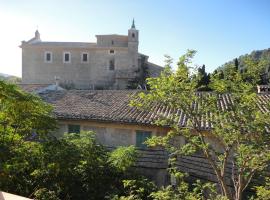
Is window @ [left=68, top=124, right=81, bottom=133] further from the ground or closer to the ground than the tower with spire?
closer to the ground

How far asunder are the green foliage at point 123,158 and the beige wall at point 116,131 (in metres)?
4.08

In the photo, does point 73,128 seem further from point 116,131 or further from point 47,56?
point 47,56

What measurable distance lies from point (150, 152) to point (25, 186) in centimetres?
570

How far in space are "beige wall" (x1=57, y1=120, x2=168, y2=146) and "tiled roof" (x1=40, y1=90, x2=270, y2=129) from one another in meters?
0.37

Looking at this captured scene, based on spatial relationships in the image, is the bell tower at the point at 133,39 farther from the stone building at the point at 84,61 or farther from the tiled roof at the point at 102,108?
the tiled roof at the point at 102,108

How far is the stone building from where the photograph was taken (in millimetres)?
46375

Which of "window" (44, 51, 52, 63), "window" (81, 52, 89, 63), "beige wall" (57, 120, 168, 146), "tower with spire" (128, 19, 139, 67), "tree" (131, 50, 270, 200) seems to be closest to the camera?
"tree" (131, 50, 270, 200)

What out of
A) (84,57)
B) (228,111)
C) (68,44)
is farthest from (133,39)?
(228,111)

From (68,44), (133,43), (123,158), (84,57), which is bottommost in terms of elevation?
(123,158)

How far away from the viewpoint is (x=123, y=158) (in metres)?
10.1

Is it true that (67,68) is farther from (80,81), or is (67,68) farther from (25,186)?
(25,186)

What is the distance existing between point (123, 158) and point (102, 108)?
6.66 meters

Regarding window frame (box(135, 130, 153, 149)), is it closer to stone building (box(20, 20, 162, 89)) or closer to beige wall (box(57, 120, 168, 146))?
beige wall (box(57, 120, 168, 146))

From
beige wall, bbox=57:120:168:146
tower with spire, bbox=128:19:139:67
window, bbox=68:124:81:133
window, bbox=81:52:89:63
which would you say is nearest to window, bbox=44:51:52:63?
window, bbox=81:52:89:63
